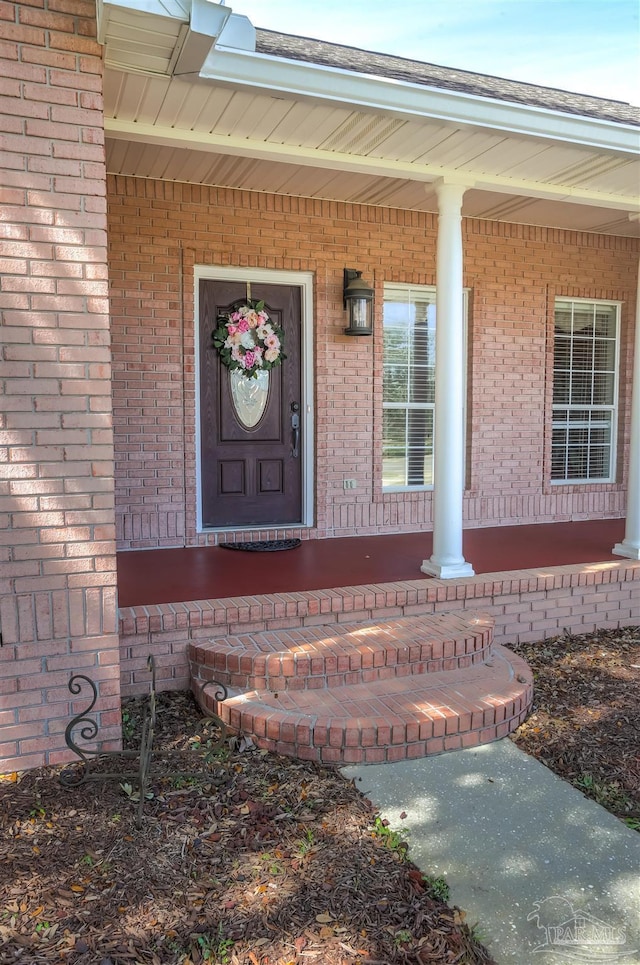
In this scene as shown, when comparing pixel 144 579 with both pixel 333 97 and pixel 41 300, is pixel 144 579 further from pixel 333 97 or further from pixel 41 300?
pixel 333 97

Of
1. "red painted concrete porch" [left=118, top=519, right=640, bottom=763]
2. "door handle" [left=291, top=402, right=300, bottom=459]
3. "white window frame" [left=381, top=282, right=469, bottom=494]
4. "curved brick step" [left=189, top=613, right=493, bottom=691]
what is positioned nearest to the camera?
"red painted concrete porch" [left=118, top=519, right=640, bottom=763]

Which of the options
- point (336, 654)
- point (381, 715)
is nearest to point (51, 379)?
point (336, 654)

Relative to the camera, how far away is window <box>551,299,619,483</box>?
23.6ft

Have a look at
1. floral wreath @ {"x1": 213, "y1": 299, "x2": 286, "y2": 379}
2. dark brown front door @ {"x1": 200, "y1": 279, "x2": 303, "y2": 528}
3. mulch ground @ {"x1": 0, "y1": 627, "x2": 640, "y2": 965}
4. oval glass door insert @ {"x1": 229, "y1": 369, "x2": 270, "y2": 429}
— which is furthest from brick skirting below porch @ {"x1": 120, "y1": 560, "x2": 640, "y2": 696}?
floral wreath @ {"x1": 213, "y1": 299, "x2": 286, "y2": 379}

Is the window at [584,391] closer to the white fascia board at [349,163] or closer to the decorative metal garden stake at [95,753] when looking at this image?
the white fascia board at [349,163]

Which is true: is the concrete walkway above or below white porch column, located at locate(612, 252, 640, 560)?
below

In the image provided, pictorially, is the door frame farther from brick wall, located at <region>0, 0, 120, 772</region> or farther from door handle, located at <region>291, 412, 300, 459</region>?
brick wall, located at <region>0, 0, 120, 772</region>

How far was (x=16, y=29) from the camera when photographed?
2709 millimetres

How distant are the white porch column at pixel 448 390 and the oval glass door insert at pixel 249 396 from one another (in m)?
1.76

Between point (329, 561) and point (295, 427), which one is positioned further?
point (295, 427)

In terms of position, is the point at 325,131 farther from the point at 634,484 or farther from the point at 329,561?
the point at 634,484

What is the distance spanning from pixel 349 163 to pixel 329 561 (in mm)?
2677

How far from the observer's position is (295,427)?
20.0 ft

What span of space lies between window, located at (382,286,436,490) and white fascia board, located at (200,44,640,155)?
243cm
